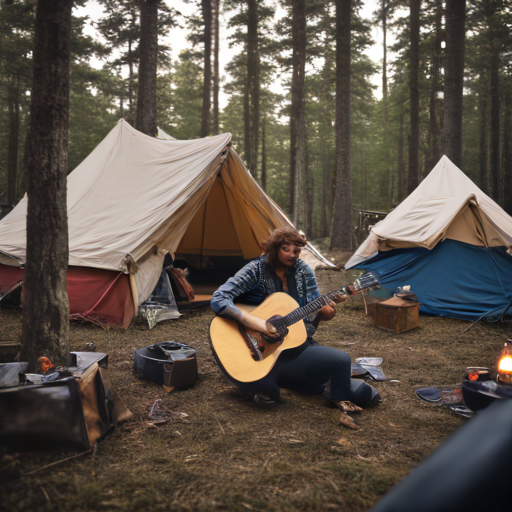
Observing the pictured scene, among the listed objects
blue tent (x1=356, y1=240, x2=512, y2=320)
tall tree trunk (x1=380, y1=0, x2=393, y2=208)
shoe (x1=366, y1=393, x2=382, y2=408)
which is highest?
tall tree trunk (x1=380, y1=0, x2=393, y2=208)

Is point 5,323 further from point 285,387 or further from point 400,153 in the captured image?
point 400,153

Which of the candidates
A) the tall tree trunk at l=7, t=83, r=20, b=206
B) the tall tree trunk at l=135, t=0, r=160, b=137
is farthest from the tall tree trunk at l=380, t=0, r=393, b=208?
the tall tree trunk at l=7, t=83, r=20, b=206

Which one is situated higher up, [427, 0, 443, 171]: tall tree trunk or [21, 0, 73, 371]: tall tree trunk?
[427, 0, 443, 171]: tall tree trunk

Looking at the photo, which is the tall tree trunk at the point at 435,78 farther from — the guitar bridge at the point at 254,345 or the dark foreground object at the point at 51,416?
the dark foreground object at the point at 51,416

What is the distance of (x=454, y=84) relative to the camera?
8602 mm

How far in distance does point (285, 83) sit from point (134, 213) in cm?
1744

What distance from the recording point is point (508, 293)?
5777 mm

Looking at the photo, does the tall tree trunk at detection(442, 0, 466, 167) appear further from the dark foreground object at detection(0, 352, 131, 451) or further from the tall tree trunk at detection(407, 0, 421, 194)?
the dark foreground object at detection(0, 352, 131, 451)

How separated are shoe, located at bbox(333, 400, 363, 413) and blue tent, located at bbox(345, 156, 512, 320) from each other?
3645 mm

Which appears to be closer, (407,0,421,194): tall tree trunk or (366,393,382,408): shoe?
(366,393,382,408): shoe

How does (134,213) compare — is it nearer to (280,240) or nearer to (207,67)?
(280,240)

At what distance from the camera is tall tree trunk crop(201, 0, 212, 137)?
16062mm

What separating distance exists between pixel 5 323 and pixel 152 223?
83.1 inches

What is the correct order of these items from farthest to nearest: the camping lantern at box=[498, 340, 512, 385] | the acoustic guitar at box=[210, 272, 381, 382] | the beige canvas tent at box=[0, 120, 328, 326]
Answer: the beige canvas tent at box=[0, 120, 328, 326] → the acoustic guitar at box=[210, 272, 381, 382] → the camping lantern at box=[498, 340, 512, 385]
